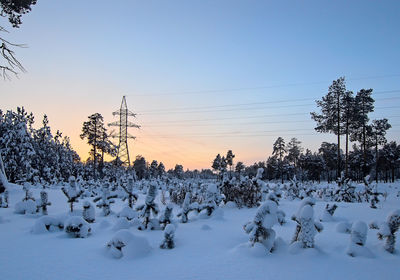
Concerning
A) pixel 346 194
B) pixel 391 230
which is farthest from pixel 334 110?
pixel 391 230

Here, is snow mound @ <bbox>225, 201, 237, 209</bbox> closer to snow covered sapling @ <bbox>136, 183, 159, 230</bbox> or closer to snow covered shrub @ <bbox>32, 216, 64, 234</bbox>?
snow covered sapling @ <bbox>136, 183, 159, 230</bbox>

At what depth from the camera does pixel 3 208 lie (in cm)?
905

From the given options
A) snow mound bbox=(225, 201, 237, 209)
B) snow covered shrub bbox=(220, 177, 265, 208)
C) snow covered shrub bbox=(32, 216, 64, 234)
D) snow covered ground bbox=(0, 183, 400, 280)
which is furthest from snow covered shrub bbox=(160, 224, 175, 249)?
snow covered shrub bbox=(220, 177, 265, 208)

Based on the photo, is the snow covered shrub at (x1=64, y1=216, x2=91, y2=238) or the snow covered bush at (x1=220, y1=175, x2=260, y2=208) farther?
the snow covered bush at (x1=220, y1=175, x2=260, y2=208)

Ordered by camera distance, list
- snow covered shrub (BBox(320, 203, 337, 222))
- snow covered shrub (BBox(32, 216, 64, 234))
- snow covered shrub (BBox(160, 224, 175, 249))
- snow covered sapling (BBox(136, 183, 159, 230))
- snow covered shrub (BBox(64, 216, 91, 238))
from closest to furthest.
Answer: snow covered shrub (BBox(160, 224, 175, 249)), snow covered shrub (BBox(64, 216, 91, 238)), snow covered shrub (BBox(32, 216, 64, 234)), snow covered sapling (BBox(136, 183, 159, 230)), snow covered shrub (BBox(320, 203, 337, 222))

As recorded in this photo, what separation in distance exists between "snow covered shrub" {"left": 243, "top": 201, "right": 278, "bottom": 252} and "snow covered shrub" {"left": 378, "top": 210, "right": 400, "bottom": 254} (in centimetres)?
167

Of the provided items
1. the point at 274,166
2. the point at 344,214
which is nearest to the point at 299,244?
the point at 344,214

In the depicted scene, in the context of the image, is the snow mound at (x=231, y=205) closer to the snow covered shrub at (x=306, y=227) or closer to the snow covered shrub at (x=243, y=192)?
the snow covered shrub at (x=243, y=192)

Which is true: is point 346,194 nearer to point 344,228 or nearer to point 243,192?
point 243,192

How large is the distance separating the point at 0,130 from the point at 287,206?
96.5ft

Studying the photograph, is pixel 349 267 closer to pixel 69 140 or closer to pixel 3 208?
pixel 3 208

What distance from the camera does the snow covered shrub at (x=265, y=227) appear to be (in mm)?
4023

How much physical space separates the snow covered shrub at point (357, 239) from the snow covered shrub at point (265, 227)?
1.16m

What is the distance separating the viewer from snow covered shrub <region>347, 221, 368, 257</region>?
381cm
